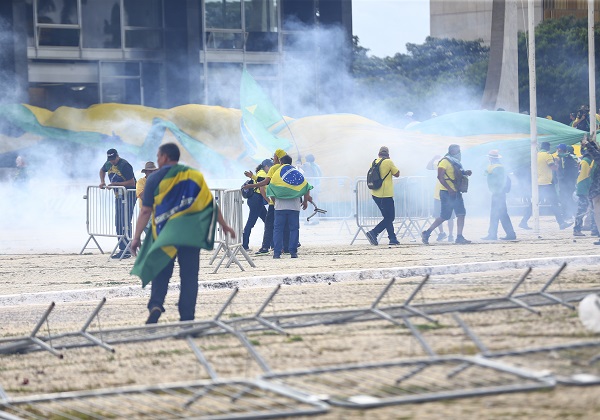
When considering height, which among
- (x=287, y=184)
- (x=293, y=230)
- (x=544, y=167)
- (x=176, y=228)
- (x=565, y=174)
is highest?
(x=176, y=228)

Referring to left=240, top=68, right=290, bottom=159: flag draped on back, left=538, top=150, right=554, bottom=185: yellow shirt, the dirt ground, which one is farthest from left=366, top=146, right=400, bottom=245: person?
left=240, top=68, right=290, bottom=159: flag draped on back

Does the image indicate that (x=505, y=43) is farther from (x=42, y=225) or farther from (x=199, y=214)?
(x=199, y=214)

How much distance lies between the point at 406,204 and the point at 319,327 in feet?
37.9

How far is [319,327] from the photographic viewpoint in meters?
9.72

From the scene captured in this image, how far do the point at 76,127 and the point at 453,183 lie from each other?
20.6 meters

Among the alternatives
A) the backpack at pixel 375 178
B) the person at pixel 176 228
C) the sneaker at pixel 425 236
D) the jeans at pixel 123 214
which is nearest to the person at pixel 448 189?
the sneaker at pixel 425 236

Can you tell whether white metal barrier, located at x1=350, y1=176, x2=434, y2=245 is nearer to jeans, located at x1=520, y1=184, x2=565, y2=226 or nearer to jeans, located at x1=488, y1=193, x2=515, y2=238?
jeans, located at x1=488, y1=193, x2=515, y2=238

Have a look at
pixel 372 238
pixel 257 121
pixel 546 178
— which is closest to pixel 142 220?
pixel 372 238

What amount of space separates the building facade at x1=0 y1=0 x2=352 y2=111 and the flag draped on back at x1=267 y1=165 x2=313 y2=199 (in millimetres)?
26288

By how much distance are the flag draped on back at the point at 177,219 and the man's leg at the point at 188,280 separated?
0.08m

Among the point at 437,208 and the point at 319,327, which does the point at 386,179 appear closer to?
the point at 437,208

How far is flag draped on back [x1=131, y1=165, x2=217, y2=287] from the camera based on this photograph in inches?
391

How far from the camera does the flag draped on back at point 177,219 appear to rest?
9.92 m

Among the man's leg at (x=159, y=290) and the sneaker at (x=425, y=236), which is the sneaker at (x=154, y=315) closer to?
the man's leg at (x=159, y=290)
